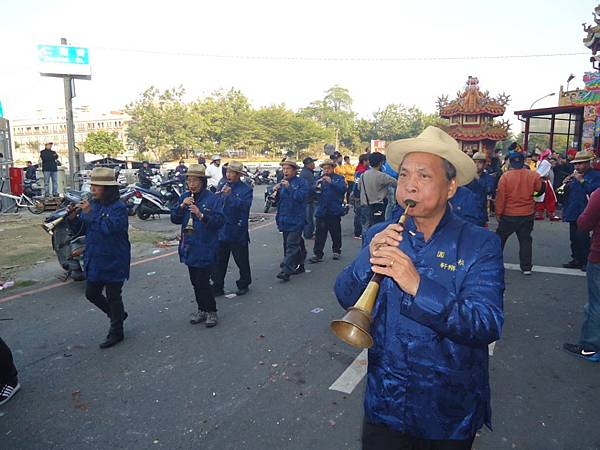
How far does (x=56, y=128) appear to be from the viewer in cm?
11044

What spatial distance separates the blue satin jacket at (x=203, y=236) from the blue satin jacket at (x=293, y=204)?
→ 6.69 feet

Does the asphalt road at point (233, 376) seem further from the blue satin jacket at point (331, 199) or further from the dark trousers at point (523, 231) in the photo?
the blue satin jacket at point (331, 199)

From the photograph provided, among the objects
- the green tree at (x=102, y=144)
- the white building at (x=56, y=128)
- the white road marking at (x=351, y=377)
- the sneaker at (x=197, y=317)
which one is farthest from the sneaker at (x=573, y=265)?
the white building at (x=56, y=128)

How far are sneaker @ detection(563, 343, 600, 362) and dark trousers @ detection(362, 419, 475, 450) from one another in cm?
314

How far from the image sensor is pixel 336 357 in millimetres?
4230

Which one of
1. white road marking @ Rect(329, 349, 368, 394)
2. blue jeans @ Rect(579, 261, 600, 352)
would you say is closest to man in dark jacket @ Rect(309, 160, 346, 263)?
white road marking @ Rect(329, 349, 368, 394)

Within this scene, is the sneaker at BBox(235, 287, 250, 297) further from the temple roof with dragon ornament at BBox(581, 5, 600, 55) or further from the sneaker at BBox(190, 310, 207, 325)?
the temple roof with dragon ornament at BBox(581, 5, 600, 55)

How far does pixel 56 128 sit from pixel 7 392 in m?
124

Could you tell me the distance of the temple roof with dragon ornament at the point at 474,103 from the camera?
29.0 m

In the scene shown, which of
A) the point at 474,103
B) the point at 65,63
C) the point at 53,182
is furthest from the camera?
the point at 474,103

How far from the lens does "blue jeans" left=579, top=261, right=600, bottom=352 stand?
411 centimetres

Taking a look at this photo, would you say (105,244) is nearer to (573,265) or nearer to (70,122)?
(573,265)

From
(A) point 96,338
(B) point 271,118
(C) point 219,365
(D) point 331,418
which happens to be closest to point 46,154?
(A) point 96,338

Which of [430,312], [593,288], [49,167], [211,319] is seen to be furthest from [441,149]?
[49,167]
